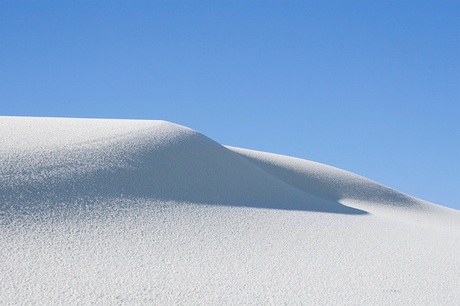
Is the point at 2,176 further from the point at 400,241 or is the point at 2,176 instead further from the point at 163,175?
the point at 400,241

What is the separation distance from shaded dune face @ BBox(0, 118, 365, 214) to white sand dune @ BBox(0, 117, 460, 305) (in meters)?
0.04

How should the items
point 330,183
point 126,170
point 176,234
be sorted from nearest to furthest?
point 176,234
point 126,170
point 330,183

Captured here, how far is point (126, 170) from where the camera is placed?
7.85 metres

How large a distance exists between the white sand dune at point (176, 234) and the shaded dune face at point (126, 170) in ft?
0.12

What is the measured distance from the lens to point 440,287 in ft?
15.0

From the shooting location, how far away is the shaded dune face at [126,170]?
6535 mm

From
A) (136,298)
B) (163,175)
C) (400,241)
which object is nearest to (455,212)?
(400,241)

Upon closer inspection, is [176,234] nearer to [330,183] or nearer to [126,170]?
[126,170]

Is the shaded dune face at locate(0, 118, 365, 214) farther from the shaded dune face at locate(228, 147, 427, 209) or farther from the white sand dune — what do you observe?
the shaded dune face at locate(228, 147, 427, 209)

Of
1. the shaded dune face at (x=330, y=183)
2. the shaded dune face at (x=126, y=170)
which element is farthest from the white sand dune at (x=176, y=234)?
the shaded dune face at (x=330, y=183)

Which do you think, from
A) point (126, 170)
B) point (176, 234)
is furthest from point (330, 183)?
point (176, 234)

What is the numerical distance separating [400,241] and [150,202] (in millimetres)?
4677

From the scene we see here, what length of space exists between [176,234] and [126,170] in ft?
8.93

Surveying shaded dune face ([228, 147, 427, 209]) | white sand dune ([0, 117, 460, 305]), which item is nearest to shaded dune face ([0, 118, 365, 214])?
white sand dune ([0, 117, 460, 305])
